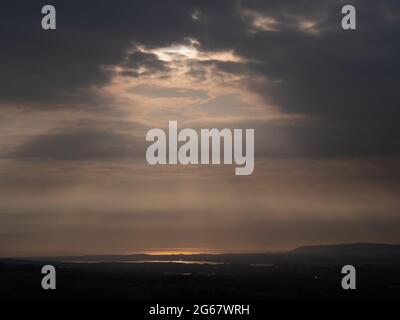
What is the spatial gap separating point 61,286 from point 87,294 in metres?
27.3

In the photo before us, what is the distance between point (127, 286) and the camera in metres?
193
